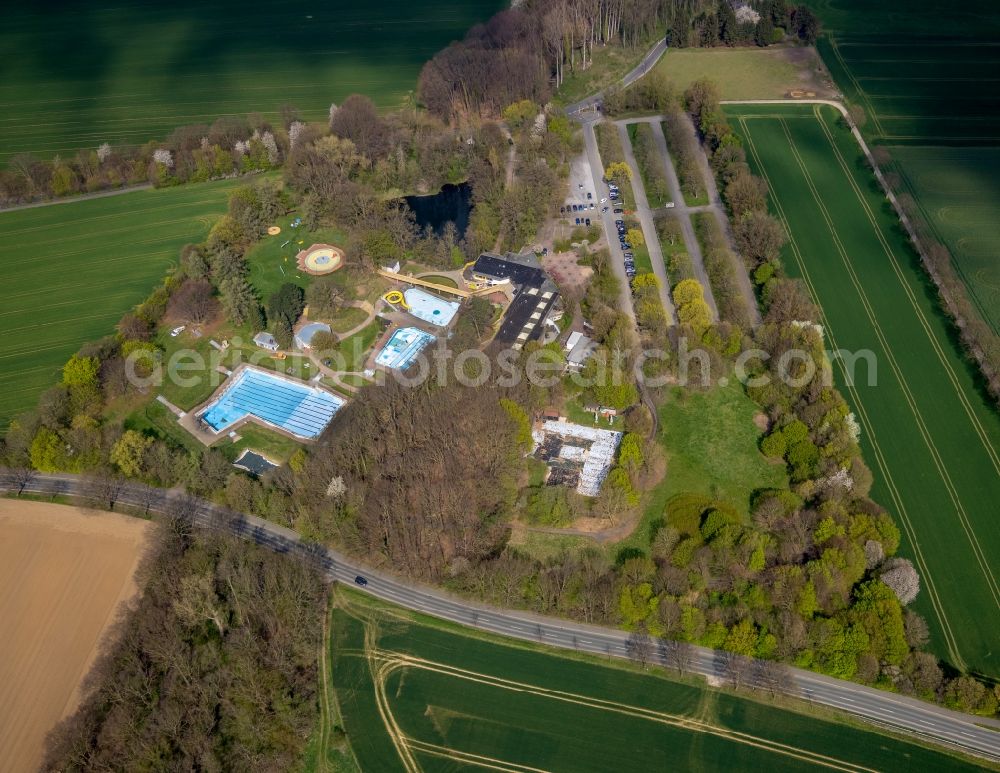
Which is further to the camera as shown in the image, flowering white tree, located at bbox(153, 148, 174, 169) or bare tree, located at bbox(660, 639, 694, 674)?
flowering white tree, located at bbox(153, 148, 174, 169)

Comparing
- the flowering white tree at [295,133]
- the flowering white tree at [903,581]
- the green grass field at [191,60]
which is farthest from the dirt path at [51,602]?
the green grass field at [191,60]

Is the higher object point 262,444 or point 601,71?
point 601,71

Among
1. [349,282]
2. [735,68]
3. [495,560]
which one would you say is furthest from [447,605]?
[735,68]

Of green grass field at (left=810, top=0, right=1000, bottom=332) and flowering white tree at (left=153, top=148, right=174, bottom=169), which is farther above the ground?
green grass field at (left=810, top=0, right=1000, bottom=332)

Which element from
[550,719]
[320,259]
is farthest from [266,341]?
[550,719]

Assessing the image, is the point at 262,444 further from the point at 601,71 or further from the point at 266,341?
the point at 601,71

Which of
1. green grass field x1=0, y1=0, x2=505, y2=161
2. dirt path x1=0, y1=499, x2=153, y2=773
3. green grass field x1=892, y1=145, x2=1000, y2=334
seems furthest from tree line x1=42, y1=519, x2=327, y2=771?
green grass field x1=0, y1=0, x2=505, y2=161

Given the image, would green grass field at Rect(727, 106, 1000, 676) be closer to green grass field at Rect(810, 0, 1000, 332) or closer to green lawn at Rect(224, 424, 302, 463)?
green grass field at Rect(810, 0, 1000, 332)
